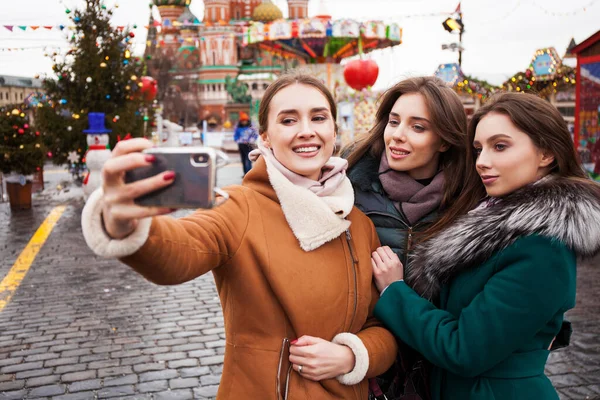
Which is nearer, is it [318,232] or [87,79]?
[318,232]

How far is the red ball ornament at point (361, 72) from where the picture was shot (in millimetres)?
21967

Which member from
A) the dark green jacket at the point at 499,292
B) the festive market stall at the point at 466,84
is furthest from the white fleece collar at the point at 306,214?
the festive market stall at the point at 466,84

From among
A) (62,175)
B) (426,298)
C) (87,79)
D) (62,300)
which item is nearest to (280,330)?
(426,298)

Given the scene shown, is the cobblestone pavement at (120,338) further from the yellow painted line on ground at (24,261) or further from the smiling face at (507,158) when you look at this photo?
the smiling face at (507,158)

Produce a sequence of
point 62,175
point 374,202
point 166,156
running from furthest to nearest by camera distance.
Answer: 1. point 62,175
2. point 374,202
3. point 166,156

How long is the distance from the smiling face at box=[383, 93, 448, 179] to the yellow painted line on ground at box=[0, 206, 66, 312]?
5.32 meters

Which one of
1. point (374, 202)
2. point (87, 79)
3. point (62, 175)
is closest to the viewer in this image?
point (374, 202)

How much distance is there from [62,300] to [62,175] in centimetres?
1544

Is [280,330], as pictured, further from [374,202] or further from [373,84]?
Result: [373,84]

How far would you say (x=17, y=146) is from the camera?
42.8ft

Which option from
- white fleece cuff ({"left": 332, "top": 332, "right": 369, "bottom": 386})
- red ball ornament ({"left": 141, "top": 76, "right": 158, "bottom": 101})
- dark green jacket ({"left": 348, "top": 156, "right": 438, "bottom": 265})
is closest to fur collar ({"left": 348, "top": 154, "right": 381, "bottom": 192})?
dark green jacket ({"left": 348, "top": 156, "right": 438, "bottom": 265})

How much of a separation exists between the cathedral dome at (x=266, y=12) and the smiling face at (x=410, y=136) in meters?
64.5

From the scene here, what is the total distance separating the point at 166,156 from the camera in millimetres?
1385

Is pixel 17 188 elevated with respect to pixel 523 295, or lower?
lower
